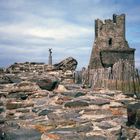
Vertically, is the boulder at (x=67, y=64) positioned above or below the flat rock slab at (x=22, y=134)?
above

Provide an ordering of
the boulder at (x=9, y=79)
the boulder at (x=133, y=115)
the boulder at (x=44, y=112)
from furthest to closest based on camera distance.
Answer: the boulder at (x=9, y=79), the boulder at (x=44, y=112), the boulder at (x=133, y=115)

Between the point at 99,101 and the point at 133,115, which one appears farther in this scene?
the point at 99,101

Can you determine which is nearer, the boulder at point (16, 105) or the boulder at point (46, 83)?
the boulder at point (16, 105)

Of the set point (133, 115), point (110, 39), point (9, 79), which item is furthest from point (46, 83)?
point (110, 39)

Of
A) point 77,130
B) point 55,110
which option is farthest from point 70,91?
point 77,130

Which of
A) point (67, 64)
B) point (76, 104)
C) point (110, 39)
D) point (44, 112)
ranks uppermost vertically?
point (110, 39)

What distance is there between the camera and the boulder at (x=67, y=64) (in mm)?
9204

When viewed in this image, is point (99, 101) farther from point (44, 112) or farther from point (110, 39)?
point (110, 39)

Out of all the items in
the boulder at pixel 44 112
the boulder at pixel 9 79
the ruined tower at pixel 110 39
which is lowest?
the boulder at pixel 44 112

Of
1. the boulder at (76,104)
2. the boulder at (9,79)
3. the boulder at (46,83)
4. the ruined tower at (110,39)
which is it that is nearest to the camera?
the boulder at (76,104)

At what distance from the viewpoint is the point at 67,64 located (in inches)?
366

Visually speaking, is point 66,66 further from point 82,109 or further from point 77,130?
point 77,130

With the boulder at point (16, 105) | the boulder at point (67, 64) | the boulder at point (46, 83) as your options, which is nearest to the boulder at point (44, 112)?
the boulder at point (16, 105)

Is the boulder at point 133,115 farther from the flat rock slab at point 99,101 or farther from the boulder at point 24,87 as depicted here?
the boulder at point 24,87
